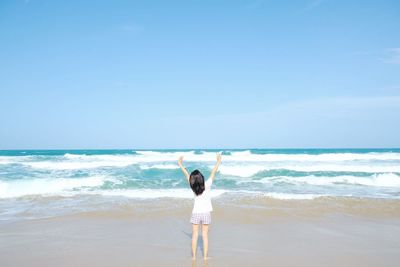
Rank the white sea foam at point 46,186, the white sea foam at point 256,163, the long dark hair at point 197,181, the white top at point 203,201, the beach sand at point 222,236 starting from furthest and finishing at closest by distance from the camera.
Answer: the white sea foam at point 256,163
the white sea foam at point 46,186
the beach sand at point 222,236
the white top at point 203,201
the long dark hair at point 197,181

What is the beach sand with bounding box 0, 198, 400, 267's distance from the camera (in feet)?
16.4

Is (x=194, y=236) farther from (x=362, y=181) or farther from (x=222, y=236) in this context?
(x=362, y=181)

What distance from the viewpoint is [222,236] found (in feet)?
20.9

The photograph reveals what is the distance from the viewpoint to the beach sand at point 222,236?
5012 mm

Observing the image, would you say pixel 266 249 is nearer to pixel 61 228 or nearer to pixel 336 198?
pixel 61 228

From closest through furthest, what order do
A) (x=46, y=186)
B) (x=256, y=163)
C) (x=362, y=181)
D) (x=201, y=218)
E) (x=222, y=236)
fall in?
(x=201, y=218), (x=222, y=236), (x=46, y=186), (x=362, y=181), (x=256, y=163)

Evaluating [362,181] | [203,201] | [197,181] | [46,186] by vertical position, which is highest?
[197,181]

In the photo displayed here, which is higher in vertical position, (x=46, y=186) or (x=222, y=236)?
(x=46, y=186)

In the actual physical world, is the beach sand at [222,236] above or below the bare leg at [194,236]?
below

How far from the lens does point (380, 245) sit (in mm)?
5703

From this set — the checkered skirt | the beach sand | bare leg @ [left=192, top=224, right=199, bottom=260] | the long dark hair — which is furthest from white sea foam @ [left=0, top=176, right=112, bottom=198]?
the long dark hair

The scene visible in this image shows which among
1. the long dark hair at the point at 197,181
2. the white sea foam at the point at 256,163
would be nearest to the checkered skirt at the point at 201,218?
the long dark hair at the point at 197,181

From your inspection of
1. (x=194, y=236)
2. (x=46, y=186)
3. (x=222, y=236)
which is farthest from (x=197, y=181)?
(x=46, y=186)

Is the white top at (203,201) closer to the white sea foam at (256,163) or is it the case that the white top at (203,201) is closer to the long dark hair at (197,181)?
the long dark hair at (197,181)
